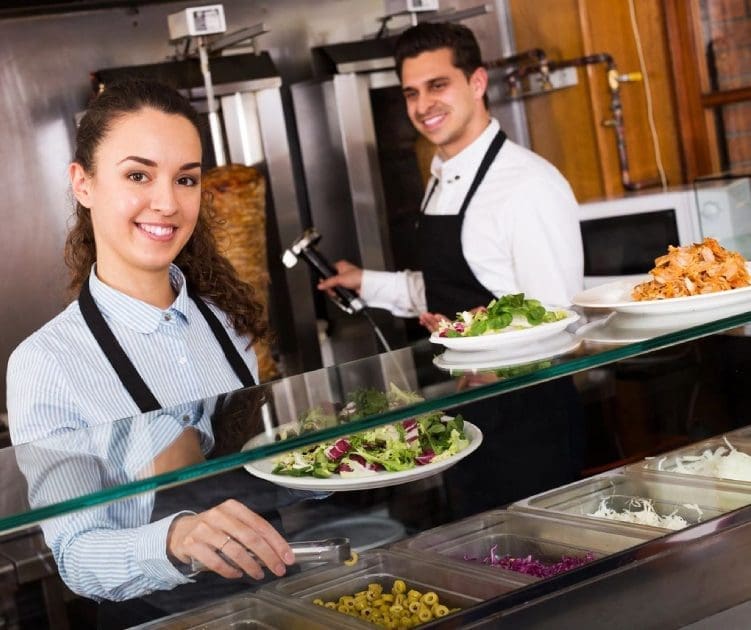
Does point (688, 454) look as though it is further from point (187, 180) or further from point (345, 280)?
point (345, 280)

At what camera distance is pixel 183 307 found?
A: 209 cm

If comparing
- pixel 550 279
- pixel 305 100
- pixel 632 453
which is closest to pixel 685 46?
pixel 305 100

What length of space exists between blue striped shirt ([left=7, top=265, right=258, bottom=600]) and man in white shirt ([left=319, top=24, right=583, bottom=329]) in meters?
0.96

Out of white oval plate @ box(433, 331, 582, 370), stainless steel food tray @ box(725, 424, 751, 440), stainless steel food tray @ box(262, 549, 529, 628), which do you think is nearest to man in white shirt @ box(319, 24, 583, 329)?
stainless steel food tray @ box(725, 424, 751, 440)

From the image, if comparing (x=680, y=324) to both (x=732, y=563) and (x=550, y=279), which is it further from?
(x=550, y=279)

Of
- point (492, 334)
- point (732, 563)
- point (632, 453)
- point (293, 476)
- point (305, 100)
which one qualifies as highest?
point (305, 100)

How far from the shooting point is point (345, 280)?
3.62 m

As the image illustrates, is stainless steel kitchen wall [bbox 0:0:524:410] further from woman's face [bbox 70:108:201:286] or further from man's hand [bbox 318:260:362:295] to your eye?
woman's face [bbox 70:108:201:286]

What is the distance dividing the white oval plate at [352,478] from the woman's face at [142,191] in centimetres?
66

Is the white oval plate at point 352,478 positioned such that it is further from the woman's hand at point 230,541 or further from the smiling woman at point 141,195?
the smiling woman at point 141,195

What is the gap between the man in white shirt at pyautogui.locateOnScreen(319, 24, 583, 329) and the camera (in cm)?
294

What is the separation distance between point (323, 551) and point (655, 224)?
2.74m

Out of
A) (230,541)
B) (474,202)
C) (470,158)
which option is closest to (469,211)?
(474,202)

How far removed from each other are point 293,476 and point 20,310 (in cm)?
244
